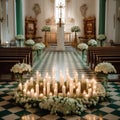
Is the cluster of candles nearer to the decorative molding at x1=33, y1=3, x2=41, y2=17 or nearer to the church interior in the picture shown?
the church interior

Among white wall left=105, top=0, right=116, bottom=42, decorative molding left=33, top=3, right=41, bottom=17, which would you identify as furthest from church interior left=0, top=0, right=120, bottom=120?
decorative molding left=33, top=3, right=41, bottom=17

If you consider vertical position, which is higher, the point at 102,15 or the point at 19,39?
the point at 102,15

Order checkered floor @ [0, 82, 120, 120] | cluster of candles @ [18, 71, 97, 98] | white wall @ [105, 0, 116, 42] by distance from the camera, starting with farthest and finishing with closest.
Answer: white wall @ [105, 0, 116, 42] < cluster of candles @ [18, 71, 97, 98] < checkered floor @ [0, 82, 120, 120]

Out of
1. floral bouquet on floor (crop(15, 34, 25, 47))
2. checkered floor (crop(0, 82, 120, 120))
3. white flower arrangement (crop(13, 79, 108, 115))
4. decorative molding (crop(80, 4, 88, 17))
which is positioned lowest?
checkered floor (crop(0, 82, 120, 120))

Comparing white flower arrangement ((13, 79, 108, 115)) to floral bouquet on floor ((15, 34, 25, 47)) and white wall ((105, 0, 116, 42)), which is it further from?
white wall ((105, 0, 116, 42))

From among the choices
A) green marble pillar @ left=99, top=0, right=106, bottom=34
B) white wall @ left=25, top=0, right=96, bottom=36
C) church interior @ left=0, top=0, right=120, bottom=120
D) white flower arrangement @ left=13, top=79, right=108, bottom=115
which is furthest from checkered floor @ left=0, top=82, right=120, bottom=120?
white wall @ left=25, top=0, right=96, bottom=36

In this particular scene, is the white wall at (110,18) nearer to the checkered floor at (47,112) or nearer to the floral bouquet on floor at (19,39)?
the floral bouquet on floor at (19,39)

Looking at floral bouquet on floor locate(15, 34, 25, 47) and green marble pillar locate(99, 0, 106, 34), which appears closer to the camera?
floral bouquet on floor locate(15, 34, 25, 47)

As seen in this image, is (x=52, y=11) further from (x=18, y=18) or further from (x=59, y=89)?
(x=59, y=89)

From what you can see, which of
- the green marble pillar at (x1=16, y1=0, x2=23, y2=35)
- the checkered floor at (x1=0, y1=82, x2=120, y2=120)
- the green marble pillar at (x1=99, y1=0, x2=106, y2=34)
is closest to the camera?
the checkered floor at (x1=0, y1=82, x2=120, y2=120)

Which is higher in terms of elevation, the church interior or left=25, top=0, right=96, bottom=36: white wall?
left=25, top=0, right=96, bottom=36: white wall

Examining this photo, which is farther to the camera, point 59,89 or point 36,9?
point 36,9

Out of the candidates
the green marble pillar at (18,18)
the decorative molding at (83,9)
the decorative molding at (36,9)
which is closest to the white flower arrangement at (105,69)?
the green marble pillar at (18,18)

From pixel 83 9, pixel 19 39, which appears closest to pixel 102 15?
pixel 83 9
